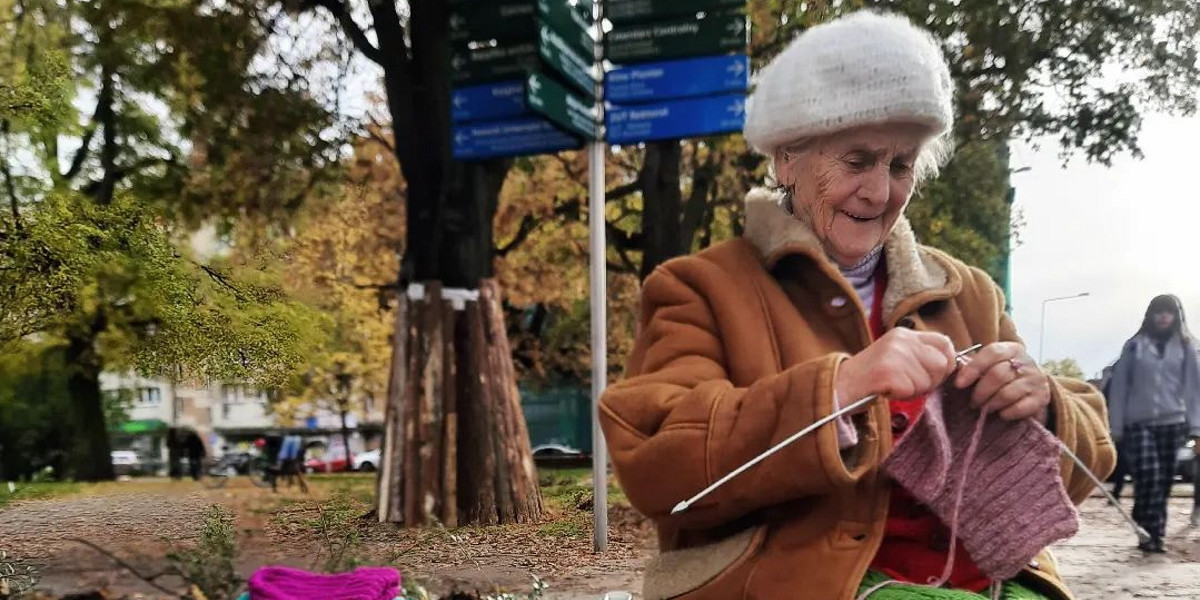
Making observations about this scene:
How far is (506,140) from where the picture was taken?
2.71 metres

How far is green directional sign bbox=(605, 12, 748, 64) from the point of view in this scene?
251cm

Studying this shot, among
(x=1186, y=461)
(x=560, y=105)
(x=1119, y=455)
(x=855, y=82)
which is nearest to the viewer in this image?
(x=855, y=82)

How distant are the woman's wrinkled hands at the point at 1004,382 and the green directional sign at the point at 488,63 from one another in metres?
1.79

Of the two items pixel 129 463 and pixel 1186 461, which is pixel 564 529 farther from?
pixel 1186 461

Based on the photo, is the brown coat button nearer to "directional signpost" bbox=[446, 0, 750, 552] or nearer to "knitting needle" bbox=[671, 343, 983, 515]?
"knitting needle" bbox=[671, 343, 983, 515]

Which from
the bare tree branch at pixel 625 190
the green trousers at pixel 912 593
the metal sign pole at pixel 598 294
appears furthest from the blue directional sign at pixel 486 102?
the green trousers at pixel 912 593

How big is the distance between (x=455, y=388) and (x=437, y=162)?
74cm

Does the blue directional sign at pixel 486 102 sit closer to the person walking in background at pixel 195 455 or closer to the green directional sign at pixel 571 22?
the green directional sign at pixel 571 22

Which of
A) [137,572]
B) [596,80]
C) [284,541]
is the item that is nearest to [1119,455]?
[596,80]

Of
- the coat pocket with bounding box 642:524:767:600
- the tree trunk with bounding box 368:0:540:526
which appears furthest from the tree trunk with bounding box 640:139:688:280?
the coat pocket with bounding box 642:524:767:600

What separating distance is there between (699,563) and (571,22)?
188 centimetres

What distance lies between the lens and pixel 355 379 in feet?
8.95

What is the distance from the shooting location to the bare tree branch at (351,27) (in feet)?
9.01

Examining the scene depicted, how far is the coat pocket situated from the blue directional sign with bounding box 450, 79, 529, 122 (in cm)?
170
